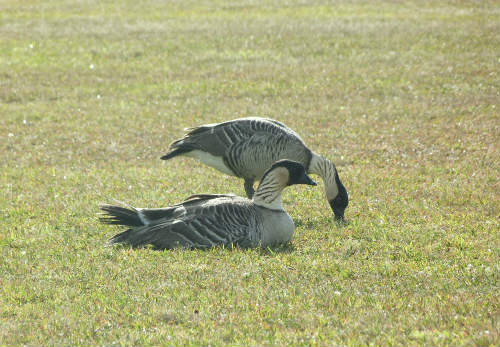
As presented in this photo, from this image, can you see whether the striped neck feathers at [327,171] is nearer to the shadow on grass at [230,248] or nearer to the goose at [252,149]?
the goose at [252,149]

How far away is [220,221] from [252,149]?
2.39 meters

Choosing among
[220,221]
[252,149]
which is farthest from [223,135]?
[220,221]

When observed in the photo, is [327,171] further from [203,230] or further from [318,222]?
[203,230]

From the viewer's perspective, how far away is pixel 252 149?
10961mm

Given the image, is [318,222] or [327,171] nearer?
A: [318,222]

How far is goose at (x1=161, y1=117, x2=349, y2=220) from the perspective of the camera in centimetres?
1089

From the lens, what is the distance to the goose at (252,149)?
1089 cm

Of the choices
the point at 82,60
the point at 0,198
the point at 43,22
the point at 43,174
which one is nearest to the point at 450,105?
the point at 43,174

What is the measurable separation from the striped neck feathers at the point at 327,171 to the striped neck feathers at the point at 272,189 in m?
1.56

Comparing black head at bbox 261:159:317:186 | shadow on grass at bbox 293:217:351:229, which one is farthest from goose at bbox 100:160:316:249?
shadow on grass at bbox 293:217:351:229

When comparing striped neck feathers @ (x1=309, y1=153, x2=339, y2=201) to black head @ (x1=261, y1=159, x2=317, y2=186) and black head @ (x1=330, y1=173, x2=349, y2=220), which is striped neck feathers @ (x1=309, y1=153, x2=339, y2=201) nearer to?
black head @ (x1=330, y1=173, x2=349, y2=220)

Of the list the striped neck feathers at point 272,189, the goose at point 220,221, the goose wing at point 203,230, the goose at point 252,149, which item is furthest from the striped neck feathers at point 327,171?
the goose wing at point 203,230

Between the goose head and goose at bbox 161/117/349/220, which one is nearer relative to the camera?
the goose head

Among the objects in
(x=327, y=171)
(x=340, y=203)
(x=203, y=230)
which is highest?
(x=327, y=171)
